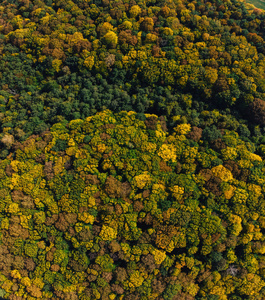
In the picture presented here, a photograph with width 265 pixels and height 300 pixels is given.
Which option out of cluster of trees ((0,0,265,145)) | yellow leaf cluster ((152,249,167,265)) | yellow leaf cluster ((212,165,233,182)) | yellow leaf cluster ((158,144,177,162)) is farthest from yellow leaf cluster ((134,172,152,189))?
cluster of trees ((0,0,265,145))

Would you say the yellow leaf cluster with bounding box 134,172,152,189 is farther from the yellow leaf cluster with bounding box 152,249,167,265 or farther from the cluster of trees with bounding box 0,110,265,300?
the yellow leaf cluster with bounding box 152,249,167,265

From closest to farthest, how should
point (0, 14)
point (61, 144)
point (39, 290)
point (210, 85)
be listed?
point (39, 290) < point (61, 144) < point (210, 85) < point (0, 14)

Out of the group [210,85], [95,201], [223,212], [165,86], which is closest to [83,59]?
[165,86]

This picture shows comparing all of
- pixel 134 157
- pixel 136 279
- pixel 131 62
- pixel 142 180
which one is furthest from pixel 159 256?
pixel 131 62

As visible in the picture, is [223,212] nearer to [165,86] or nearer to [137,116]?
[137,116]

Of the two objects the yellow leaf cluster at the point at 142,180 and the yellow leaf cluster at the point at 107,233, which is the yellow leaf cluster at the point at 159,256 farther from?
the yellow leaf cluster at the point at 142,180

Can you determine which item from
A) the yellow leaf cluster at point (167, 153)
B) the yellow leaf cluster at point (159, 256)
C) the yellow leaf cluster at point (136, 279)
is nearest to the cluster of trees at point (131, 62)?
the yellow leaf cluster at point (167, 153)
